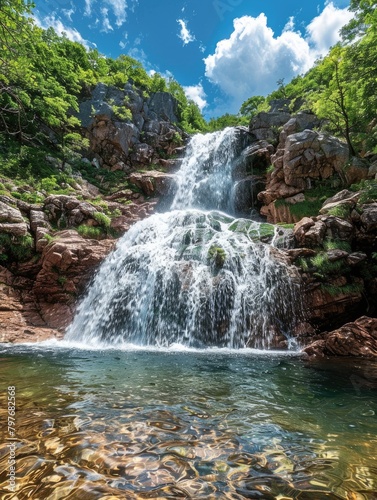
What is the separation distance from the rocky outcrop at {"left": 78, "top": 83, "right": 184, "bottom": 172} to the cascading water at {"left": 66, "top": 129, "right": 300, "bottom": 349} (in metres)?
16.2

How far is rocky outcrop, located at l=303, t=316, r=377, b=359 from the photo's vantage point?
759 centimetres

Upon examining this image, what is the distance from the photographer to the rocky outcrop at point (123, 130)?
89.8 ft

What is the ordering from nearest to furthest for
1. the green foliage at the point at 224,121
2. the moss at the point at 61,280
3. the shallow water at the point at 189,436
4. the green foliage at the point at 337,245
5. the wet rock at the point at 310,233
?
the shallow water at the point at 189,436 < the green foliage at the point at 337,245 < the wet rock at the point at 310,233 < the moss at the point at 61,280 < the green foliage at the point at 224,121

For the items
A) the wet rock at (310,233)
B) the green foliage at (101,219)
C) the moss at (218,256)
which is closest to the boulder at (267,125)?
the wet rock at (310,233)

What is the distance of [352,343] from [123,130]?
2750 centimetres

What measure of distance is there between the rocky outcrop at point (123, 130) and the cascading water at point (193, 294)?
53.3 ft

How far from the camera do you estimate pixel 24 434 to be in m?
2.59

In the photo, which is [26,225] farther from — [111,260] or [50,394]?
[50,394]

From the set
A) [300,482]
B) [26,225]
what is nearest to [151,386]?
[300,482]

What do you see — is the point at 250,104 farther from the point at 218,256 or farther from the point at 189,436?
the point at 189,436

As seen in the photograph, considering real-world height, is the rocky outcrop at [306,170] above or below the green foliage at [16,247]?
above

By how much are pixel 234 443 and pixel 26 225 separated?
46.7 feet

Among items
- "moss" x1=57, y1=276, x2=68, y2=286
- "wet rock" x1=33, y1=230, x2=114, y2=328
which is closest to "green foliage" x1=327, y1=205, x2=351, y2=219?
"wet rock" x1=33, y1=230, x2=114, y2=328

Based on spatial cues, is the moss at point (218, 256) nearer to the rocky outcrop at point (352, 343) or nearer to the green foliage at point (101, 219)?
the rocky outcrop at point (352, 343)
